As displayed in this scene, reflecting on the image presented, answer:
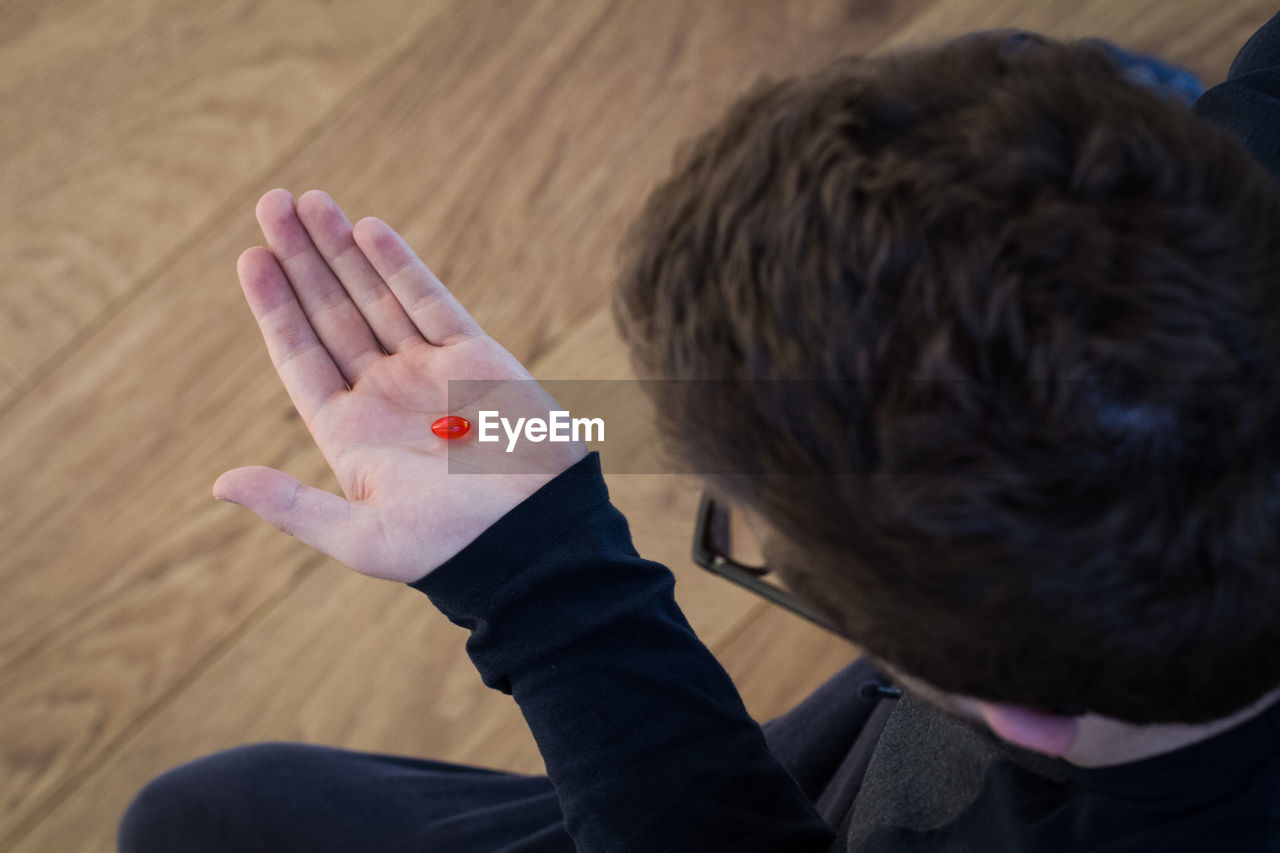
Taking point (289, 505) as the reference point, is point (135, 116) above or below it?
above

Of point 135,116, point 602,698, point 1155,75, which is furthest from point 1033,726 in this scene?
point 135,116

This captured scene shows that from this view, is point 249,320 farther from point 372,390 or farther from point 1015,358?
point 1015,358

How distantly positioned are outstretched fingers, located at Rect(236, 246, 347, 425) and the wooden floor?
329 mm

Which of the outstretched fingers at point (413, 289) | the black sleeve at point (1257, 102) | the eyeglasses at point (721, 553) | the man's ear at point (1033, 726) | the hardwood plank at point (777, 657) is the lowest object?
the hardwood plank at point (777, 657)

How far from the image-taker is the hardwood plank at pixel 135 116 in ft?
3.35

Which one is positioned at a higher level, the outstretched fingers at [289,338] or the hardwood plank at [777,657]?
the outstretched fingers at [289,338]

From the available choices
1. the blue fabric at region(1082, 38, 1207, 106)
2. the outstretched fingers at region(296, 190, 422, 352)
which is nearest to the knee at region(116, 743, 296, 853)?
the outstretched fingers at region(296, 190, 422, 352)

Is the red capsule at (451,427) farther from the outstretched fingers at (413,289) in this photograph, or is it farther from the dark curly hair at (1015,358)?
the dark curly hair at (1015,358)

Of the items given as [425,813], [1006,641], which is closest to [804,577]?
[1006,641]

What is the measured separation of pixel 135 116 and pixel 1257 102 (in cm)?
110

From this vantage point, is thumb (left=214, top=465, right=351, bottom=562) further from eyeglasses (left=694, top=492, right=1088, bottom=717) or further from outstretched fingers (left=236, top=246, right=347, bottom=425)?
eyeglasses (left=694, top=492, right=1088, bottom=717)

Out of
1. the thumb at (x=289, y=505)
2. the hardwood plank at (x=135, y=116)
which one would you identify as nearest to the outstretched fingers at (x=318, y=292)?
the thumb at (x=289, y=505)

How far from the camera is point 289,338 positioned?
650 millimetres

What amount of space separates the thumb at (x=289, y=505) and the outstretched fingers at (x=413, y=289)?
0.14 m
